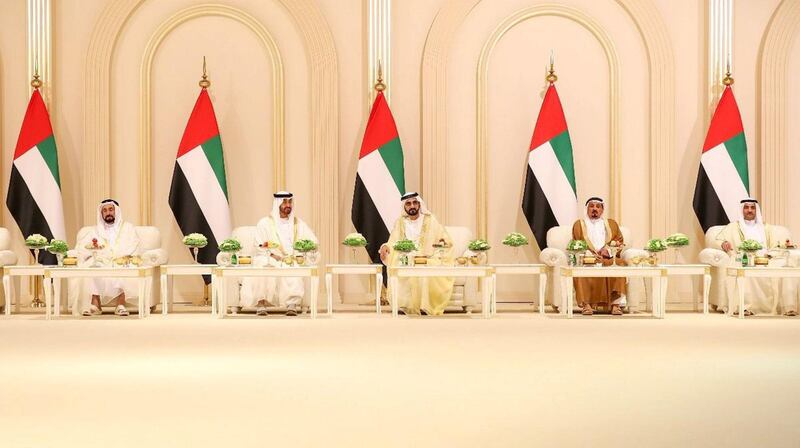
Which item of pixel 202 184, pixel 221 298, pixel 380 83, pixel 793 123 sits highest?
pixel 380 83

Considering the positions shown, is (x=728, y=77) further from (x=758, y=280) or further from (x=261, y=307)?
(x=261, y=307)

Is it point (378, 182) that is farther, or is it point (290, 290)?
point (378, 182)

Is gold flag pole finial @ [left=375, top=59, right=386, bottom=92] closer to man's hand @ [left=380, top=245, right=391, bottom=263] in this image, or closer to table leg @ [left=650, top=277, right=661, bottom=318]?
man's hand @ [left=380, top=245, right=391, bottom=263]

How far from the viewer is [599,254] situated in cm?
1016

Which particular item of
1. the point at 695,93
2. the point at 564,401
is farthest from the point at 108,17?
the point at 564,401

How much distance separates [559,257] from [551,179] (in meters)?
1.35

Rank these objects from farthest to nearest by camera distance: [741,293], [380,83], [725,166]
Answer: [380,83]
[725,166]
[741,293]

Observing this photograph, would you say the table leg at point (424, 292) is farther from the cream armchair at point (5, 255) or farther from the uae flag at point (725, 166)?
the cream armchair at point (5, 255)

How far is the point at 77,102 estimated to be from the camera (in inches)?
456

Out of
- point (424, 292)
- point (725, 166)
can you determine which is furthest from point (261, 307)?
point (725, 166)

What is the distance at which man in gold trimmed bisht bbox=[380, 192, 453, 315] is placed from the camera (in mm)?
9922

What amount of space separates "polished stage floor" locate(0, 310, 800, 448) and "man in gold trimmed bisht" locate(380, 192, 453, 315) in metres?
1.85

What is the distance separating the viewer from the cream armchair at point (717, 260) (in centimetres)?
1010

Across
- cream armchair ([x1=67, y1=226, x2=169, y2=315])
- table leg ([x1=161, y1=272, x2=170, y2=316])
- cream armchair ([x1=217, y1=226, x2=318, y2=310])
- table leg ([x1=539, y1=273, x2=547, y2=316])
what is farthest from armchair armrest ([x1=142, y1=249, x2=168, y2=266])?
table leg ([x1=539, y1=273, x2=547, y2=316])
